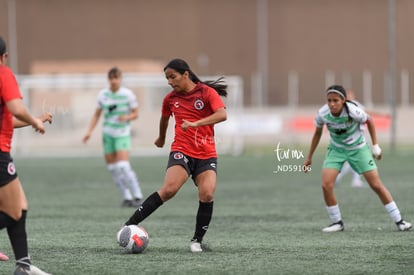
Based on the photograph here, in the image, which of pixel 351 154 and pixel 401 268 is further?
pixel 351 154

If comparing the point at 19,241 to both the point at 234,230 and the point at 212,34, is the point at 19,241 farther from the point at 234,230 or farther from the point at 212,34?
the point at 212,34

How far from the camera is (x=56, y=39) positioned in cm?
5175

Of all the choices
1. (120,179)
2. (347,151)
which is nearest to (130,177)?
(120,179)

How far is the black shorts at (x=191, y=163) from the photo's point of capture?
965 cm

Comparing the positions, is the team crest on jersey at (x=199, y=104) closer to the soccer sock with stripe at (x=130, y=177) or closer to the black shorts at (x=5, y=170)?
the black shorts at (x=5, y=170)

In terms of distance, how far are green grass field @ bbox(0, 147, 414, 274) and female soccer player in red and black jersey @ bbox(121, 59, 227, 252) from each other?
44 centimetres

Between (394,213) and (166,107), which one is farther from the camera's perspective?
(394,213)

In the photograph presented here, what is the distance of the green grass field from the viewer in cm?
858

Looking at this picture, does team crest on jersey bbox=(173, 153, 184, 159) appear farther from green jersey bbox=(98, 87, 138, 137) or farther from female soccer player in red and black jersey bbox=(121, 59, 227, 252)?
green jersey bbox=(98, 87, 138, 137)

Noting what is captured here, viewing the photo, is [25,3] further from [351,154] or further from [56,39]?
[351,154]

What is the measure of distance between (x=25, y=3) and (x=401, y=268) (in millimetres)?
45225

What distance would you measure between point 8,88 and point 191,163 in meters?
2.76

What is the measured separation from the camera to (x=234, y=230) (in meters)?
11.8

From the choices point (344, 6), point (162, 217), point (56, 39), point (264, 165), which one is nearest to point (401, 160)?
point (264, 165)
